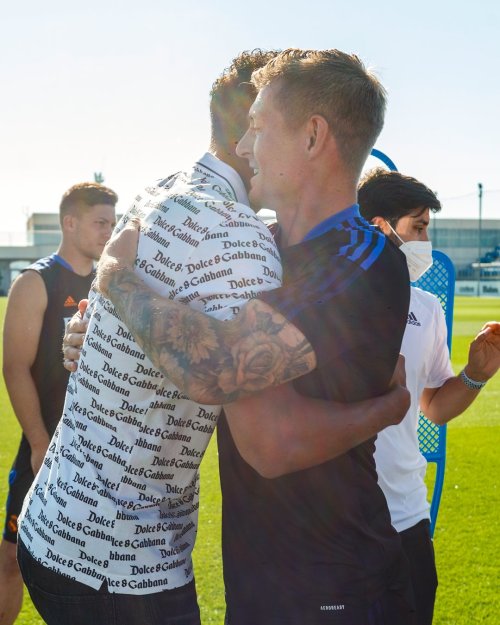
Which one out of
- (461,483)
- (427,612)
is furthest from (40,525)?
(461,483)

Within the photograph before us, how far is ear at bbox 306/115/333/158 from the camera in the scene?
5.82 feet

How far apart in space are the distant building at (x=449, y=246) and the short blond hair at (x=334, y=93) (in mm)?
77301

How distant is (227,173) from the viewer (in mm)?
1952

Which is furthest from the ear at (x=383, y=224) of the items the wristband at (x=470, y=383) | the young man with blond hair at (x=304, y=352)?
the young man with blond hair at (x=304, y=352)

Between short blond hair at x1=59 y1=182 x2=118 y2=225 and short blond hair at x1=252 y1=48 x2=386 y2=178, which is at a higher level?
short blond hair at x1=252 y1=48 x2=386 y2=178

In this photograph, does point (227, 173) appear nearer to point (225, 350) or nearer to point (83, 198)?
point (225, 350)

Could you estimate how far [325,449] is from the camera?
163 centimetres

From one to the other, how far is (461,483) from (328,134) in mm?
6463

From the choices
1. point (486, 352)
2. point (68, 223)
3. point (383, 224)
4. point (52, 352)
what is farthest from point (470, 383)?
point (68, 223)

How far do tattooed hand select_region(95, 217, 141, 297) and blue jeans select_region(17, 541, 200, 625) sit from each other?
2.40 feet

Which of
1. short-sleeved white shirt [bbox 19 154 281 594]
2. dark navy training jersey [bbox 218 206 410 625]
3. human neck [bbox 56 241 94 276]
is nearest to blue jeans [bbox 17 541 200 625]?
short-sleeved white shirt [bbox 19 154 281 594]

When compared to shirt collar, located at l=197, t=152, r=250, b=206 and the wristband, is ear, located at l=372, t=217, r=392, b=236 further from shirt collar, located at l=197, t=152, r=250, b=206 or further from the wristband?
shirt collar, located at l=197, t=152, r=250, b=206

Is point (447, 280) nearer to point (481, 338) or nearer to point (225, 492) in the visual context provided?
point (481, 338)

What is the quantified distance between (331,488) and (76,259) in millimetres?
3237
